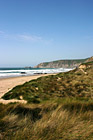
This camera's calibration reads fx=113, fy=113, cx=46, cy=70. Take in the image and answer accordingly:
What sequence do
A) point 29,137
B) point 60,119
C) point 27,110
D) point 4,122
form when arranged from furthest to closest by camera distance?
point 27,110 → point 60,119 → point 4,122 → point 29,137

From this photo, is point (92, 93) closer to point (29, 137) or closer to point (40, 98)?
point (40, 98)

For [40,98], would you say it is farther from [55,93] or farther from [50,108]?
[50,108]

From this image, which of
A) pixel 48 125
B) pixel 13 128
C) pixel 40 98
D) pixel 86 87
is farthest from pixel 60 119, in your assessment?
pixel 86 87

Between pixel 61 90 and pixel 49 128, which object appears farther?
pixel 61 90

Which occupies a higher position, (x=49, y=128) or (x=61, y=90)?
(x=61, y=90)

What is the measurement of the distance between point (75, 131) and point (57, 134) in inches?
15.3

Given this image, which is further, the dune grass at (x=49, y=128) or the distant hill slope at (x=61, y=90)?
the distant hill slope at (x=61, y=90)

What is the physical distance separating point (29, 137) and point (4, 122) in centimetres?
65

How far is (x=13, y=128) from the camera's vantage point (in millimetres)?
2189

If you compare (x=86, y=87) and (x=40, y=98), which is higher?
(x=86, y=87)

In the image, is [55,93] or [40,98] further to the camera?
[55,93]

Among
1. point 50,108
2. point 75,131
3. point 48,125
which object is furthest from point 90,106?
point 48,125

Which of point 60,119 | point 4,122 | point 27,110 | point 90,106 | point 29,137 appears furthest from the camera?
point 90,106

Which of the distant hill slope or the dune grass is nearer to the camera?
the dune grass
